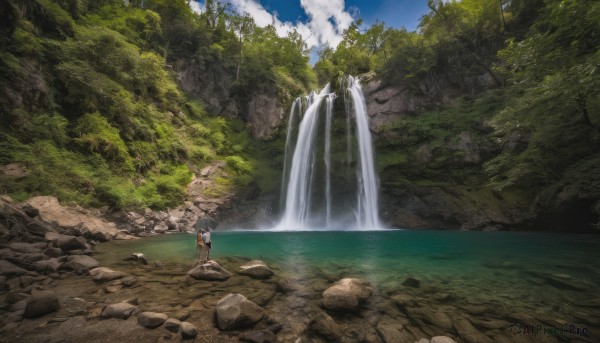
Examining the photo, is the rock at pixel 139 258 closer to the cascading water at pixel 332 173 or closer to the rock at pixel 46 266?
the rock at pixel 46 266

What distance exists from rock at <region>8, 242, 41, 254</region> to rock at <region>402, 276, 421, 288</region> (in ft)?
29.4

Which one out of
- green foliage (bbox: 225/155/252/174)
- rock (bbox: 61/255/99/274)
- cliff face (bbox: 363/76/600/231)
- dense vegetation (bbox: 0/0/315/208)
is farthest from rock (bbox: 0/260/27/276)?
cliff face (bbox: 363/76/600/231)

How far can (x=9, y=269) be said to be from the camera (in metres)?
5.05

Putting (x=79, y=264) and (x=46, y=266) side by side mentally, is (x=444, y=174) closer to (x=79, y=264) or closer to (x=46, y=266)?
(x=79, y=264)

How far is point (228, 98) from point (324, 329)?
29990 mm

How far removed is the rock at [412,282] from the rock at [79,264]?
734 centimetres

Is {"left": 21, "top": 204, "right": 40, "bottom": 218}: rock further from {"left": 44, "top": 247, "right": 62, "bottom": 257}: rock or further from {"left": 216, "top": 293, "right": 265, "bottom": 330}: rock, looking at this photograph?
{"left": 216, "top": 293, "right": 265, "bottom": 330}: rock

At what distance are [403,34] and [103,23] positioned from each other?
2970cm

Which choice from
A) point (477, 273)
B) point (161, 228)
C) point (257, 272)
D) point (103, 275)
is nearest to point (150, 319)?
point (103, 275)

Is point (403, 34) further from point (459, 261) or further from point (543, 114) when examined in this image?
point (459, 261)

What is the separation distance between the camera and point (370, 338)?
3574 millimetres

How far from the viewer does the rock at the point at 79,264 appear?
5.88 m

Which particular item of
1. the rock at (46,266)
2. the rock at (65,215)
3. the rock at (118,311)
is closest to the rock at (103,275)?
the rock at (46,266)

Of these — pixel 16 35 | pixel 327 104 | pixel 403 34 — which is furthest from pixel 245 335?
pixel 403 34
